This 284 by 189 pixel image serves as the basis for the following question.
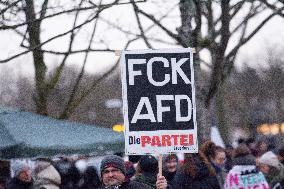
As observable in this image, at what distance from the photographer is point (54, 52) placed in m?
11.2

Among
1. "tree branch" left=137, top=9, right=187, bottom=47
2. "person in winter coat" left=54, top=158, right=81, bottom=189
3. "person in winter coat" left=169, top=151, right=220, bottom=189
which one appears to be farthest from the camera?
"person in winter coat" left=54, top=158, right=81, bottom=189

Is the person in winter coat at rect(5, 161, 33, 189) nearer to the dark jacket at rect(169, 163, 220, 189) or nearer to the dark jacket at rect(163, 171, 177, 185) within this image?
the dark jacket at rect(163, 171, 177, 185)

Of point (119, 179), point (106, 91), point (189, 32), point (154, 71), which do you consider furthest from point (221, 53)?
point (106, 91)

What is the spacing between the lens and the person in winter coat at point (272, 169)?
38.8 feet

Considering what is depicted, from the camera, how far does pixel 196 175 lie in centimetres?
953

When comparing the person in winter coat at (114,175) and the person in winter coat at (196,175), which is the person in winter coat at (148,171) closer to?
the person in winter coat at (196,175)

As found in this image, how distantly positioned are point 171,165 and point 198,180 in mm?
616

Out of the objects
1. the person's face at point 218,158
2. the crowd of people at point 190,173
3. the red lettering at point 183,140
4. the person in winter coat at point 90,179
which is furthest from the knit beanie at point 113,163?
the person in winter coat at point 90,179

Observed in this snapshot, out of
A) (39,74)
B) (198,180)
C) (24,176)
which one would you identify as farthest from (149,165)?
(39,74)

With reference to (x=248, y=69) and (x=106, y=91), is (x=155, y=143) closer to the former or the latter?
(x=248, y=69)

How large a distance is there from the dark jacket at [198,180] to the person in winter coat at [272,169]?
2432 millimetres

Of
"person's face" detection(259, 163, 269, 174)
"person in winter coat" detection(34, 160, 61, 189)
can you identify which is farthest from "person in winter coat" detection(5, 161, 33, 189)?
"person's face" detection(259, 163, 269, 174)

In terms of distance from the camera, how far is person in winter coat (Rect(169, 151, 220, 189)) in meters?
9.48

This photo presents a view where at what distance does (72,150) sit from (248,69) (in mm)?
42622
